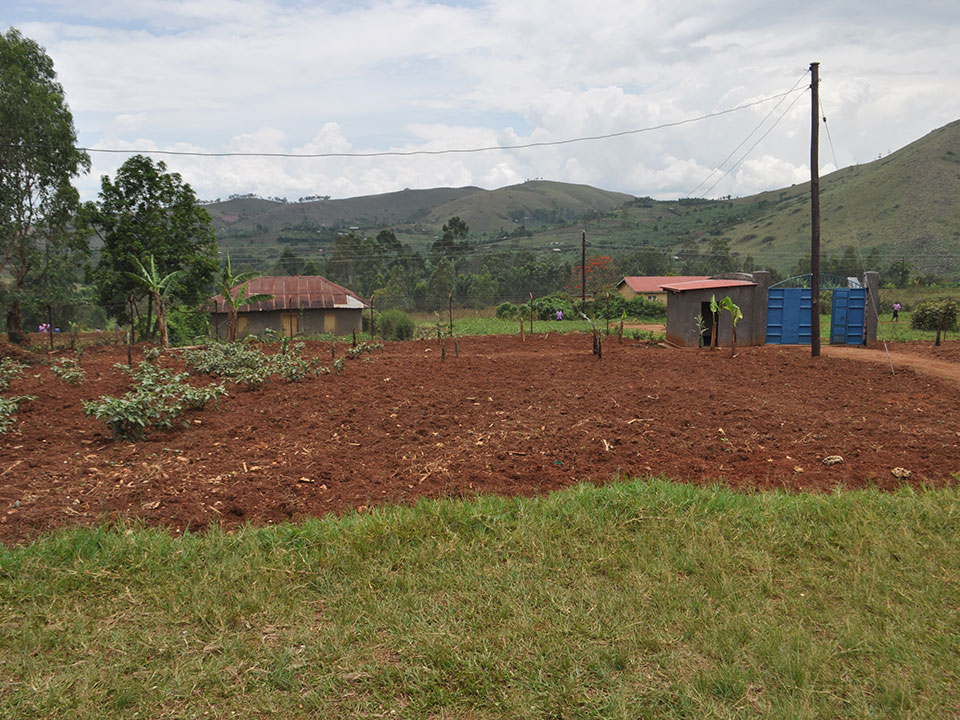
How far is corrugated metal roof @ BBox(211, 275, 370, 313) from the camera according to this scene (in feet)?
102

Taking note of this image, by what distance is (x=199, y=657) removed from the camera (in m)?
2.86

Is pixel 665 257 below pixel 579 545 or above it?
above

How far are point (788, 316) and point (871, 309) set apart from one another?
7.13 ft

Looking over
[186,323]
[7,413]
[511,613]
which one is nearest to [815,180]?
[511,613]

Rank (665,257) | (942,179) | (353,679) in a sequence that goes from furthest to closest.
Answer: (942,179), (665,257), (353,679)

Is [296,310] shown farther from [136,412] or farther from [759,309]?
[136,412]

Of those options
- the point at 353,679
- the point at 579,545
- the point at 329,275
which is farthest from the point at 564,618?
the point at 329,275

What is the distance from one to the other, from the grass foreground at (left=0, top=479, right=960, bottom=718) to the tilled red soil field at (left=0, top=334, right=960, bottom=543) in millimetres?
478

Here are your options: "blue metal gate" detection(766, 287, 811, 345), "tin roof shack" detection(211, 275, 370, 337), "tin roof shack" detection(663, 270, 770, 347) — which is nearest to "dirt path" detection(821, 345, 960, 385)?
"blue metal gate" detection(766, 287, 811, 345)

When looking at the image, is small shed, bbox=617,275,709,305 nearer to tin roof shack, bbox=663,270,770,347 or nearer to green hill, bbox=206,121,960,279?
green hill, bbox=206,121,960,279

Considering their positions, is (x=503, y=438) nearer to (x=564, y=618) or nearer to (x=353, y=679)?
(x=564, y=618)

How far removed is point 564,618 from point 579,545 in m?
0.78

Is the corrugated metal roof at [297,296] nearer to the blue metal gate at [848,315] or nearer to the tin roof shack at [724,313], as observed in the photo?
the tin roof shack at [724,313]

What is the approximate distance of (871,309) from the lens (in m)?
17.3
